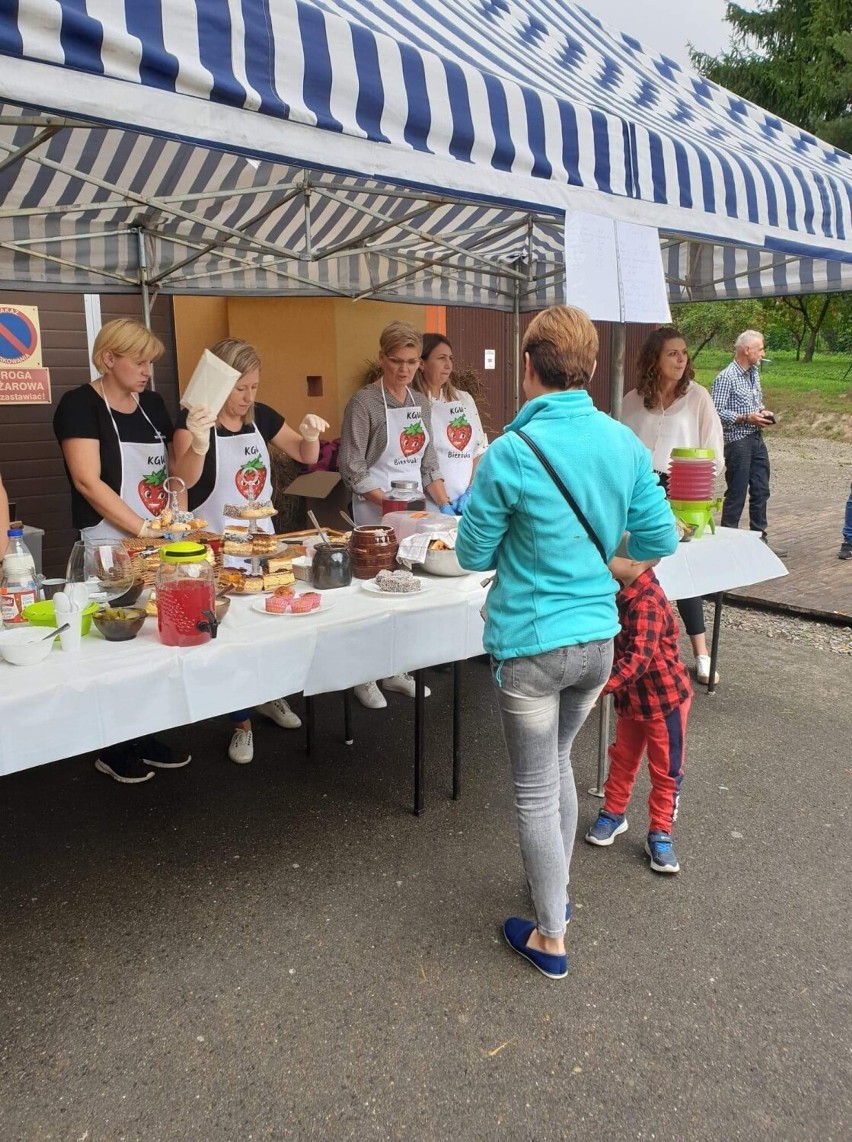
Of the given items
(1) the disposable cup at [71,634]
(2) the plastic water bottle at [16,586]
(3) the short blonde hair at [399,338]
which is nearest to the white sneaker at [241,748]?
(2) the plastic water bottle at [16,586]

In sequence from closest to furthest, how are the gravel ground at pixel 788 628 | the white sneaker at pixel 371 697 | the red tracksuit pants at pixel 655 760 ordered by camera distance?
the red tracksuit pants at pixel 655 760
the white sneaker at pixel 371 697
the gravel ground at pixel 788 628

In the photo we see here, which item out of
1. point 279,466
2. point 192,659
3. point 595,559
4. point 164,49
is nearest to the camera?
point 164,49

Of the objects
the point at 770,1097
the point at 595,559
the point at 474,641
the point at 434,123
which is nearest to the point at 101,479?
the point at 474,641

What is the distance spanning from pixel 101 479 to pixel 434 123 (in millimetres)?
1772

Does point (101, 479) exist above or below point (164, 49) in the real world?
below

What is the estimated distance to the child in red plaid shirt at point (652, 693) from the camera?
100 inches

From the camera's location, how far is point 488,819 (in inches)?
121

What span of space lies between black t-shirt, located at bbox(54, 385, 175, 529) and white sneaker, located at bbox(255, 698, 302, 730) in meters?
1.25

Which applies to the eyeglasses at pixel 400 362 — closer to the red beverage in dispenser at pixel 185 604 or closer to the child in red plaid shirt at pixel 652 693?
the child in red plaid shirt at pixel 652 693

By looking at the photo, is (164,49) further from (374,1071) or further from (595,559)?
(374,1071)

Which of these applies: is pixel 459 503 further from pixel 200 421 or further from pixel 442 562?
pixel 200 421

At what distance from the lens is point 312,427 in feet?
11.6

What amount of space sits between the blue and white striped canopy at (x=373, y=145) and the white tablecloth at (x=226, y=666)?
4.05 feet

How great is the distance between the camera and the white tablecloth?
1.94 meters
